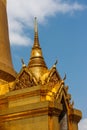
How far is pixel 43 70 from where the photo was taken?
1394 centimetres

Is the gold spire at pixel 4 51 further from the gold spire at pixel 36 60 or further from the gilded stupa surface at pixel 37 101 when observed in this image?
the gold spire at pixel 36 60

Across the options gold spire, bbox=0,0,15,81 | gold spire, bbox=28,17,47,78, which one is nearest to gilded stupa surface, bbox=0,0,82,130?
gold spire, bbox=28,17,47,78

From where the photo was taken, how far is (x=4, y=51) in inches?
683

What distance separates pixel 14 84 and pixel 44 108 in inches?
75.6

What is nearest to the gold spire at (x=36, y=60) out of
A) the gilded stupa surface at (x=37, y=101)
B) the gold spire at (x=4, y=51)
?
the gilded stupa surface at (x=37, y=101)

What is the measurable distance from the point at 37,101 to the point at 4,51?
507cm

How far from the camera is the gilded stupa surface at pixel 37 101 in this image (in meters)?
12.5

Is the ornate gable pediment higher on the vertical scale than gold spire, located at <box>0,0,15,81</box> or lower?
lower

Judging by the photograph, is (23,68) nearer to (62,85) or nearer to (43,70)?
(43,70)

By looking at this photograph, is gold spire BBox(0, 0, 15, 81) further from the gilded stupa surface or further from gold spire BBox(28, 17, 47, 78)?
gold spire BBox(28, 17, 47, 78)

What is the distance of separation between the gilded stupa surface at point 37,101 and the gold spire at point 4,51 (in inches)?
64.0

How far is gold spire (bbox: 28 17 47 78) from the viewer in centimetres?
1387

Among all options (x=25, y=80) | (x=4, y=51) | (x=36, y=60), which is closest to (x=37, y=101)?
(x=25, y=80)

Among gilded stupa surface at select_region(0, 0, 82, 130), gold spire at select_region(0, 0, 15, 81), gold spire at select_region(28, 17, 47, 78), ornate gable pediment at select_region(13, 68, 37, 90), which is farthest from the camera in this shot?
gold spire at select_region(0, 0, 15, 81)
